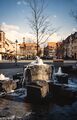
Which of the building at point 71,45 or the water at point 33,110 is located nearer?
the water at point 33,110

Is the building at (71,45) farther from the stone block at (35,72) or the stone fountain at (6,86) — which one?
the stone fountain at (6,86)

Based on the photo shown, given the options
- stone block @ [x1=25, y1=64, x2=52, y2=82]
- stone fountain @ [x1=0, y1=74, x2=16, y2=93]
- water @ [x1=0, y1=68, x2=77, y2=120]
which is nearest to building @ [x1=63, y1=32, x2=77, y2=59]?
stone block @ [x1=25, y1=64, x2=52, y2=82]

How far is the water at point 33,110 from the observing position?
7934 millimetres

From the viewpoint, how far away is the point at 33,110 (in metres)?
8.86

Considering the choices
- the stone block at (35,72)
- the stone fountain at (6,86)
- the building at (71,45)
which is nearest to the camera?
the stone fountain at (6,86)

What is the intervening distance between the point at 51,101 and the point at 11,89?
316 centimetres

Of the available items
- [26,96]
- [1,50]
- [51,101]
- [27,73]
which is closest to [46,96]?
[51,101]

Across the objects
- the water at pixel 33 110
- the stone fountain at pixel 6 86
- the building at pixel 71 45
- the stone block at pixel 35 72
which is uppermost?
the building at pixel 71 45

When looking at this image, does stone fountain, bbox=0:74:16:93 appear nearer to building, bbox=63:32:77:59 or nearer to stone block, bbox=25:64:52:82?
stone block, bbox=25:64:52:82

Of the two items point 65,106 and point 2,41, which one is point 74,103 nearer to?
point 65,106

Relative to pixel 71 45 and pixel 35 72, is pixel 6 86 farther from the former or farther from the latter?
pixel 71 45

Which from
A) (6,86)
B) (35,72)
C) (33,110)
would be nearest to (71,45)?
(35,72)

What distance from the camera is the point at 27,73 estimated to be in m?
13.9

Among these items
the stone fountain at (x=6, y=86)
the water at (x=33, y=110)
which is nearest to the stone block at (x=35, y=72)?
the stone fountain at (x=6, y=86)
